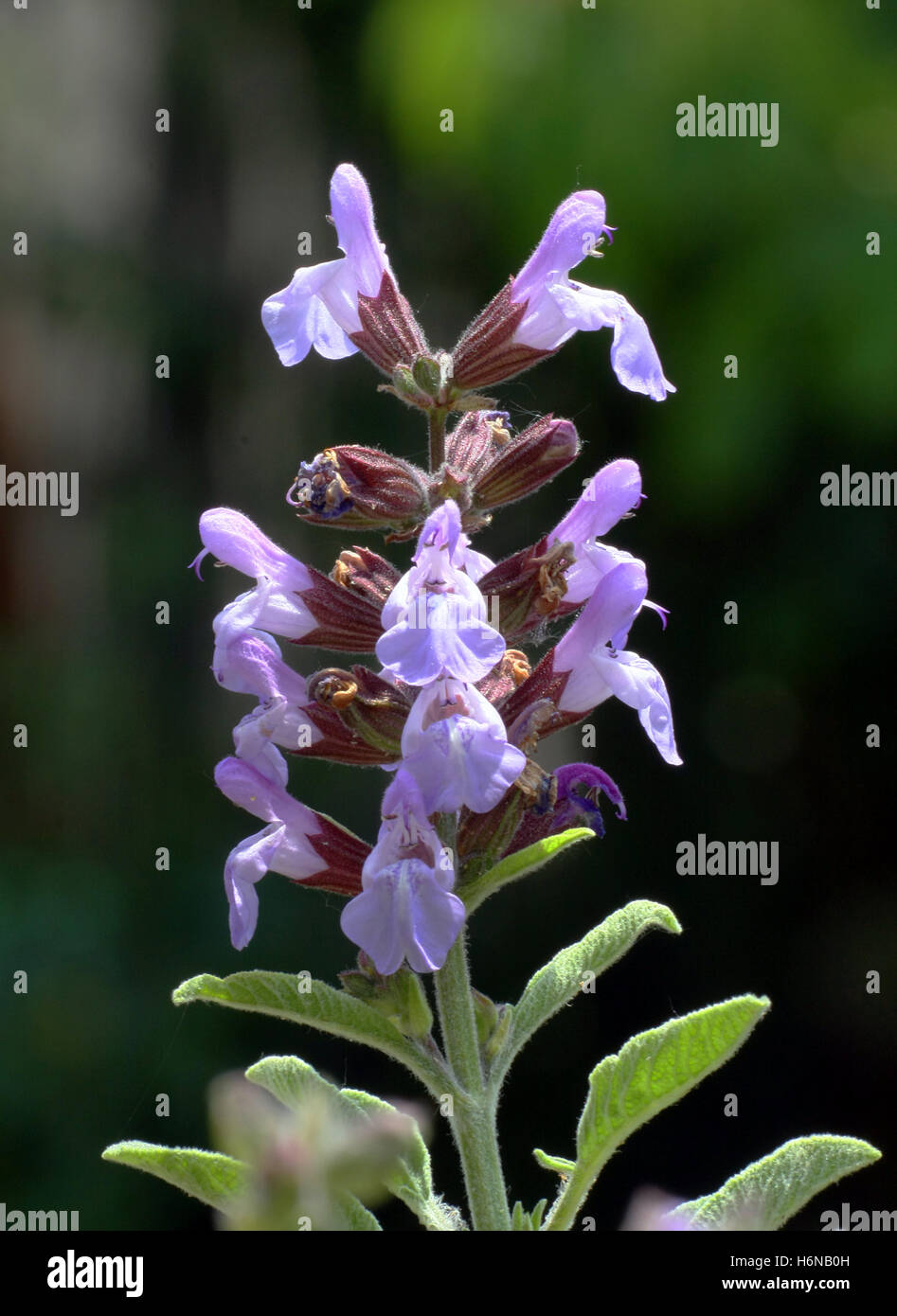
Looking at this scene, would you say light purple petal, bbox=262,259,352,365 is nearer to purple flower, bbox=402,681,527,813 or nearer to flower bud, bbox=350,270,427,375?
flower bud, bbox=350,270,427,375

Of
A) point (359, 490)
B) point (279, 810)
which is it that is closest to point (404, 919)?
point (279, 810)

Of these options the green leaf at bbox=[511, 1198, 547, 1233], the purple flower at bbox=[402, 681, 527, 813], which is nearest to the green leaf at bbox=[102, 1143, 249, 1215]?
the green leaf at bbox=[511, 1198, 547, 1233]

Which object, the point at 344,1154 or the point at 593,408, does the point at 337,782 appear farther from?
the point at 344,1154

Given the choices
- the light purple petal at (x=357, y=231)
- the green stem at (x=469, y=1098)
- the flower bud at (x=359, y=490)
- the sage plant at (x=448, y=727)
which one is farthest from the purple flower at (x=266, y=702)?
the light purple petal at (x=357, y=231)

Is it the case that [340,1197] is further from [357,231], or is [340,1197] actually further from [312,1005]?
[357,231]

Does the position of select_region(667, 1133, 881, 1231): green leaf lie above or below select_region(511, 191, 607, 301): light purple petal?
below

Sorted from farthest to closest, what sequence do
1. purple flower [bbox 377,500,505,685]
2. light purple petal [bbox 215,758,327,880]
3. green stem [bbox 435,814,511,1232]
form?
light purple petal [bbox 215,758,327,880] < green stem [bbox 435,814,511,1232] < purple flower [bbox 377,500,505,685]
